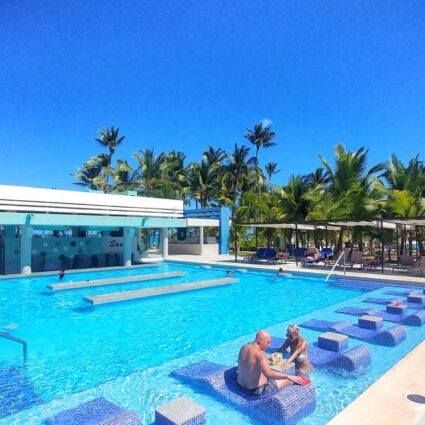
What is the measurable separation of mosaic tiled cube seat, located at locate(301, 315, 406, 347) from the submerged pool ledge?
212cm

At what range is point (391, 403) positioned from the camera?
13.4 feet

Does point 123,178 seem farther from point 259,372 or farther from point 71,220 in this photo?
point 259,372

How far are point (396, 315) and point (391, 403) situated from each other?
602 centimetres

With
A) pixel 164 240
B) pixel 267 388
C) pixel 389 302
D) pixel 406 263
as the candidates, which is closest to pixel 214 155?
pixel 164 240

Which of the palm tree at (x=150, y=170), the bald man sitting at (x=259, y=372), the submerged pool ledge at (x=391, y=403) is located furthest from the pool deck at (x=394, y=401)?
the palm tree at (x=150, y=170)

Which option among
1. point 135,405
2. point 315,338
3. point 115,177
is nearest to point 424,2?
point 315,338

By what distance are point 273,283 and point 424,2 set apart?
37.4ft

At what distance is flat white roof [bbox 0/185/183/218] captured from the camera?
1770 centimetres

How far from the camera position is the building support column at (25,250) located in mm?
17719

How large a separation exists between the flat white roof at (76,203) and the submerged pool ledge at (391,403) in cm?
1809

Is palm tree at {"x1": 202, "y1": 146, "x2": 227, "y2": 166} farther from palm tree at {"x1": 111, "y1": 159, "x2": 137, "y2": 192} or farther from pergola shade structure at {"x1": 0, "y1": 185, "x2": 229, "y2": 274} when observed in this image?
pergola shade structure at {"x1": 0, "y1": 185, "x2": 229, "y2": 274}

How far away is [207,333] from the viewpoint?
8.70m

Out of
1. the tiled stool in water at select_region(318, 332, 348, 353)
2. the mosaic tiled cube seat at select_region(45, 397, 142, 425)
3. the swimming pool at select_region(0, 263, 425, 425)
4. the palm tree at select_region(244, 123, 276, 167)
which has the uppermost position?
the palm tree at select_region(244, 123, 276, 167)

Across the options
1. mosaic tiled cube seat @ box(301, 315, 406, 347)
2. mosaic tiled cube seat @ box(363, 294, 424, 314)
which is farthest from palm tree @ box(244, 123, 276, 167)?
mosaic tiled cube seat @ box(301, 315, 406, 347)
